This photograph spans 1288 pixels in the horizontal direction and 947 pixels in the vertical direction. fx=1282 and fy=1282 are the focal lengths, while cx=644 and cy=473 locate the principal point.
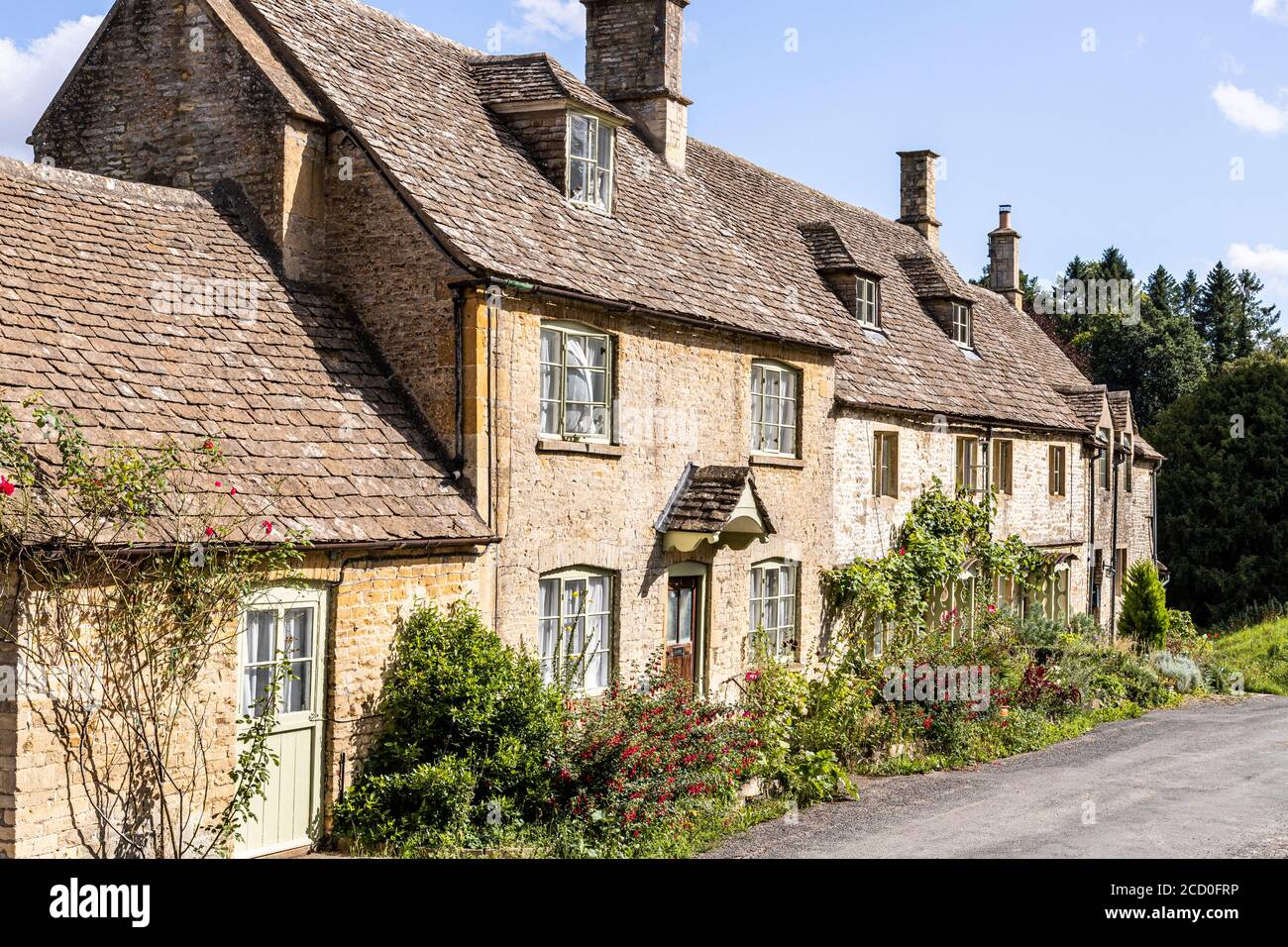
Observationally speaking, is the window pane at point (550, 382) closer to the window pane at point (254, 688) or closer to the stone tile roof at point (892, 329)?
the window pane at point (254, 688)

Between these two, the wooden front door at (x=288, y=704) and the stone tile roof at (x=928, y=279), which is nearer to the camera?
the wooden front door at (x=288, y=704)

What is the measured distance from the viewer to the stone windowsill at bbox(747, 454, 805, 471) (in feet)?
58.4

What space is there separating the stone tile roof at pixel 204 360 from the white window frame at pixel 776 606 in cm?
604

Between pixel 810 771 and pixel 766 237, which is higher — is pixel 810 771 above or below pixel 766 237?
below

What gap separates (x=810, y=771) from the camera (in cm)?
1510

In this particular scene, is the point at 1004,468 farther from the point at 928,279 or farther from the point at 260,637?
the point at 260,637

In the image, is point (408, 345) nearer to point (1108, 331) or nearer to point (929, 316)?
point (929, 316)

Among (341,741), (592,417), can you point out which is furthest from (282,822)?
(592,417)

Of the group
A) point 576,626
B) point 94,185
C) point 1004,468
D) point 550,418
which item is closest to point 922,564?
point 1004,468

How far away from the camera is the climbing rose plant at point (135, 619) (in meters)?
9.34

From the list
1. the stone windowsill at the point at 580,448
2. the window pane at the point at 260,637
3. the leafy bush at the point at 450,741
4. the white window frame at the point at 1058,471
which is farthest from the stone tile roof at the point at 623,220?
the window pane at the point at 260,637

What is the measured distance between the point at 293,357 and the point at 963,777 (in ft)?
32.5

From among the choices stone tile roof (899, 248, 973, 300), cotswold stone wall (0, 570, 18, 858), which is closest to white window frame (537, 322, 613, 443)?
cotswold stone wall (0, 570, 18, 858)

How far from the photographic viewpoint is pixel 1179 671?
2606cm
